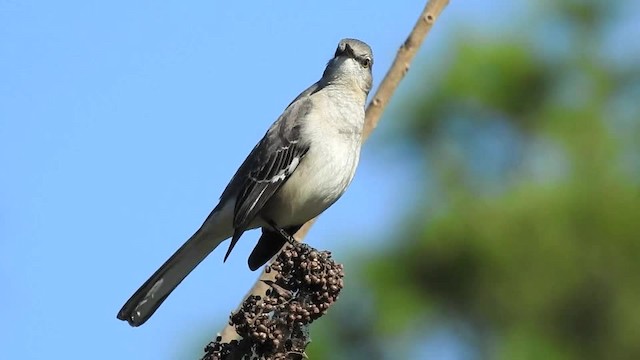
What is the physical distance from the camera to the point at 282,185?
5.89m

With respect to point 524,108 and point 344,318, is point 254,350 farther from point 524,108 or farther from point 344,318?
point 524,108

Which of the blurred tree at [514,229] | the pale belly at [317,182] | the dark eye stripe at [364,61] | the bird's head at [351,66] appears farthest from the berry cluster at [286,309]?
the blurred tree at [514,229]

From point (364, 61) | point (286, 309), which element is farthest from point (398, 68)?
point (364, 61)

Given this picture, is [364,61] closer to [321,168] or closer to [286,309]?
[321,168]

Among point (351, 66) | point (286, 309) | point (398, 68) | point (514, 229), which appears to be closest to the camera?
point (286, 309)

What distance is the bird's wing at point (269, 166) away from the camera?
582 centimetres

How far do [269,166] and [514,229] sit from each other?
365cm

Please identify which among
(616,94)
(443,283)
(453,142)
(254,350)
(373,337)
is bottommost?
(254,350)

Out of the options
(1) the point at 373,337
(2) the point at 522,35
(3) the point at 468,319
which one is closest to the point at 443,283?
(3) the point at 468,319

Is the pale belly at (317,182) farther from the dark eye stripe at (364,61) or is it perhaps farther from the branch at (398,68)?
the branch at (398,68)

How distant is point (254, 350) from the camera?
4.08m

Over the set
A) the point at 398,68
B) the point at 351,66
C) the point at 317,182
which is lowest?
the point at 398,68

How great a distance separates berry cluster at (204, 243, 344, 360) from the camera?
408 centimetres

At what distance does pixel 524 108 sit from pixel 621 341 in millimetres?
2178
